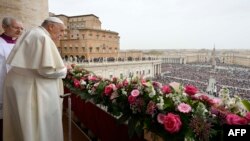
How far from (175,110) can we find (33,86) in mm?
1478

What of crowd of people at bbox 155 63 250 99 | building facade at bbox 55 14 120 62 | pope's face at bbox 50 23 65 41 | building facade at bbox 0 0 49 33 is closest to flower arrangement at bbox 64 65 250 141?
pope's face at bbox 50 23 65 41

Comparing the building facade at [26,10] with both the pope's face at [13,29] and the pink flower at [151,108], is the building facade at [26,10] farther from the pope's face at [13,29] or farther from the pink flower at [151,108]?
the pink flower at [151,108]

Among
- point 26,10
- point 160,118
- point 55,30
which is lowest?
point 160,118

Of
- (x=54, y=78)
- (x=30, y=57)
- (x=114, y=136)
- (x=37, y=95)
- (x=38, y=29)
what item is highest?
(x=38, y=29)

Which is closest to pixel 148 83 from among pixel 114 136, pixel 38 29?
pixel 114 136

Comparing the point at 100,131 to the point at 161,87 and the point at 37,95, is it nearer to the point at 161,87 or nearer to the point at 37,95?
the point at 37,95

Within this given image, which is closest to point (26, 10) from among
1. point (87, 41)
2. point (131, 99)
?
point (131, 99)

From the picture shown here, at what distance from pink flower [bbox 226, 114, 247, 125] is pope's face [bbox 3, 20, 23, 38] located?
2741 mm

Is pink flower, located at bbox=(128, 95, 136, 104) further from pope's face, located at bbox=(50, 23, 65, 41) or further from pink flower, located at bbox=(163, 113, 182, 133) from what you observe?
pope's face, located at bbox=(50, 23, 65, 41)

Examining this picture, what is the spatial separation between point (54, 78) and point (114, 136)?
937mm

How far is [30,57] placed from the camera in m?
2.44

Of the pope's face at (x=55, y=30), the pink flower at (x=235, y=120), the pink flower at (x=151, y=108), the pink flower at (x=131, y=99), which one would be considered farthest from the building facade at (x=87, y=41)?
the pink flower at (x=235, y=120)

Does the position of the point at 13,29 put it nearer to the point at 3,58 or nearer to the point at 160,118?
the point at 3,58

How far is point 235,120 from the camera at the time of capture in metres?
1.51
